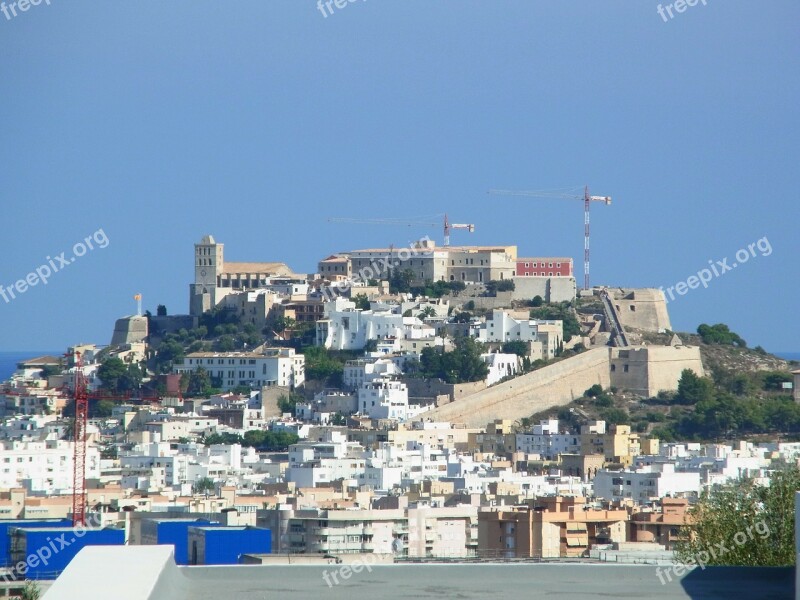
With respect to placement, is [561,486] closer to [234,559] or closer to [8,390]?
[234,559]

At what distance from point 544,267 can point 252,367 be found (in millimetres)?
10273

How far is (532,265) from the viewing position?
179 ft

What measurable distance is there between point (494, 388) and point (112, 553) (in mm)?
41225

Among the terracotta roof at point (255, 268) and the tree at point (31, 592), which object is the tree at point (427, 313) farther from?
the tree at point (31, 592)

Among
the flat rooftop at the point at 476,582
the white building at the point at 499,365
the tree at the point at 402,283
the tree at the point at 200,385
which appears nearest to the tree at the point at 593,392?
the white building at the point at 499,365

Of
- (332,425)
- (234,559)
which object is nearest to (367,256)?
(332,425)

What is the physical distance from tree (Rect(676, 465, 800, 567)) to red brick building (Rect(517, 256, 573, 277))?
39.7 metres

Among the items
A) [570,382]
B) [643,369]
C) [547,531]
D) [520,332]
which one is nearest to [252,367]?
[520,332]

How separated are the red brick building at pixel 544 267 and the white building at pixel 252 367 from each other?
8.58m

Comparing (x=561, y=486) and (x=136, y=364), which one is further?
(x=136, y=364)

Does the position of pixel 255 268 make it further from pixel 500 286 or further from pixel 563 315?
pixel 563 315

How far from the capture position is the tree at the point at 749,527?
11.8 metres

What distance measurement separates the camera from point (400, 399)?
150ft

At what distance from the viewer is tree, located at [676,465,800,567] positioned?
11.8m
